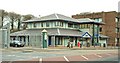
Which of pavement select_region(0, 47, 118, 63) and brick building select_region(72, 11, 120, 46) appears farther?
brick building select_region(72, 11, 120, 46)

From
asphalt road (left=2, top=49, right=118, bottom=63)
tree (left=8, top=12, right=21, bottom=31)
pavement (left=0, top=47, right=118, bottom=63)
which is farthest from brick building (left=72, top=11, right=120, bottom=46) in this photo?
asphalt road (left=2, top=49, right=118, bottom=63)

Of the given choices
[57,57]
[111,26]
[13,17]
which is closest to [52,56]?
[57,57]

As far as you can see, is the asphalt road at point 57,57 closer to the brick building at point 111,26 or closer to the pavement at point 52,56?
the pavement at point 52,56

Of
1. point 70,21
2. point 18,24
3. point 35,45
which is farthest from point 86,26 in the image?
point 18,24

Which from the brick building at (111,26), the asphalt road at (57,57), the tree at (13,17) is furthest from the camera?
the tree at (13,17)

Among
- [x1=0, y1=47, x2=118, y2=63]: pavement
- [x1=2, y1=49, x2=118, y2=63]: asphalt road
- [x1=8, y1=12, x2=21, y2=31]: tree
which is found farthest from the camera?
[x1=8, y1=12, x2=21, y2=31]: tree

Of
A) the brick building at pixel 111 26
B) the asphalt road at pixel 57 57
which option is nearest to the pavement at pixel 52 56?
the asphalt road at pixel 57 57

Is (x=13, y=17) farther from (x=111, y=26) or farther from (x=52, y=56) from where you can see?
(x=52, y=56)

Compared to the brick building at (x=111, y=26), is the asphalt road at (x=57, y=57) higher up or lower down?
lower down

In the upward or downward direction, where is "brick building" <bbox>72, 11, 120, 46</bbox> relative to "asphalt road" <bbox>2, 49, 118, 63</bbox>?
upward

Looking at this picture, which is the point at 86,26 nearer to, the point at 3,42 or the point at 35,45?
the point at 35,45

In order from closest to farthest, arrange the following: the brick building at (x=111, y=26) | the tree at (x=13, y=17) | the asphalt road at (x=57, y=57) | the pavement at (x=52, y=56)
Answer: the pavement at (x=52, y=56) → the asphalt road at (x=57, y=57) → the brick building at (x=111, y=26) → the tree at (x=13, y=17)

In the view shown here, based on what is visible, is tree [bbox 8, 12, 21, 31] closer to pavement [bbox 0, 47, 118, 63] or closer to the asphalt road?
pavement [bbox 0, 47, 118, 63]

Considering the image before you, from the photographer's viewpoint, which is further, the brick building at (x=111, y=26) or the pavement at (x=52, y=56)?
the brick building at (x=111, y=26)
